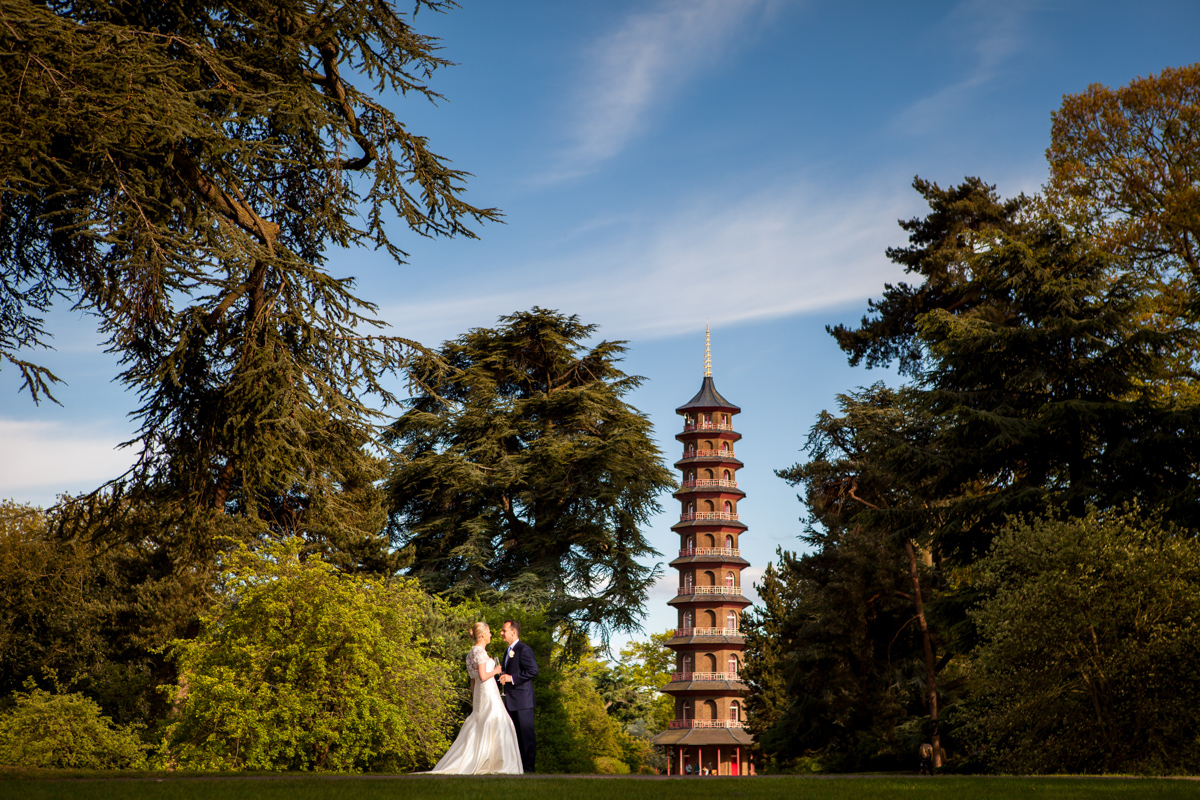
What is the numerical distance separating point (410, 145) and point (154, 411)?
14.6 ft

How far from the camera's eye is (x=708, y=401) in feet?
186

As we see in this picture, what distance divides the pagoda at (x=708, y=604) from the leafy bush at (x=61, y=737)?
101 feet

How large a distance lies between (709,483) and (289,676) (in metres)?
39.5

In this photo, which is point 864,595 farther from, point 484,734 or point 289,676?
point 484,734

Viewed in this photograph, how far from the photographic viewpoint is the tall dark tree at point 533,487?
29.5m

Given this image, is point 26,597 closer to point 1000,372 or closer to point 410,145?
point 410,145

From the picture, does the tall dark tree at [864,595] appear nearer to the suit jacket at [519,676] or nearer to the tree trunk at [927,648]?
the tree trunk at [927,648]

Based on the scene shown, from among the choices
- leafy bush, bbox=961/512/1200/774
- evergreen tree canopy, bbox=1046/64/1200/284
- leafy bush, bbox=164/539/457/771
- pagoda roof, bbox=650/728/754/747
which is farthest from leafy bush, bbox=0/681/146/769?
pagoda roof, bbox=650/728/754/747

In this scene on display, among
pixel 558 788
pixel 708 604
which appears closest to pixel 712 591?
pixel 708 604

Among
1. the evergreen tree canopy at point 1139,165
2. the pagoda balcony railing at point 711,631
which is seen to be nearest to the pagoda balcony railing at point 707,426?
the pagoda balcony railing at point 711,631

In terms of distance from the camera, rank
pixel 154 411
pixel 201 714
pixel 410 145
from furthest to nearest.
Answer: pixel 201 714
pixel 410 145
pixel 154 411

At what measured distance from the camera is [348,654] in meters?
17.3

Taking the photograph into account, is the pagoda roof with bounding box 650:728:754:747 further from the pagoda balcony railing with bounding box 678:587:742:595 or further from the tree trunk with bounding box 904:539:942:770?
the tree trunk with bounding box 904:539:942:770

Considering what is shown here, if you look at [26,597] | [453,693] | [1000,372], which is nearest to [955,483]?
[1000,372]
